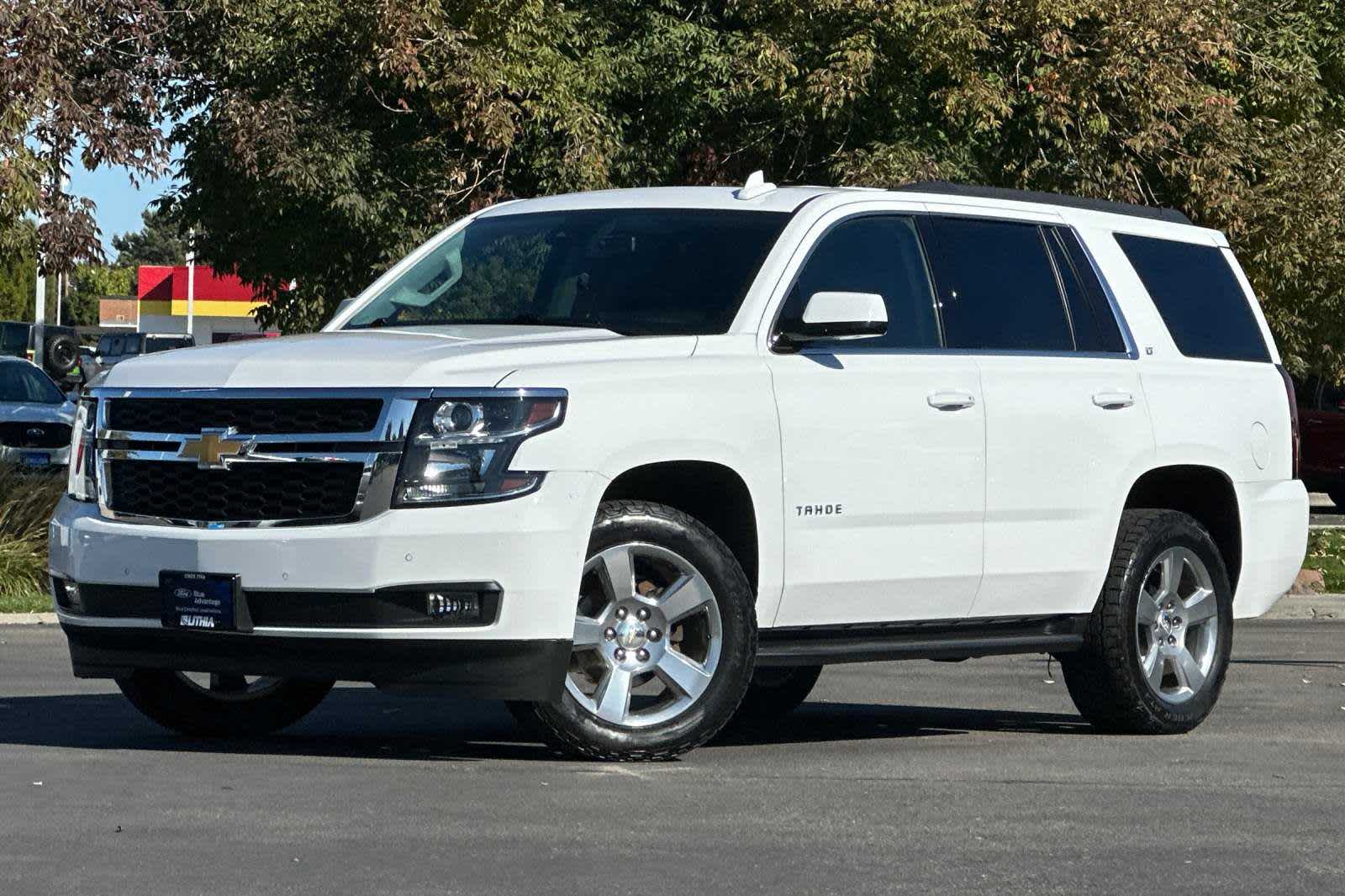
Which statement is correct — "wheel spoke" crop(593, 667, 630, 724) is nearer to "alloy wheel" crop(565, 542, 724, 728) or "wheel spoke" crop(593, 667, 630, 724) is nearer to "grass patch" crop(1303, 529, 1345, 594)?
"alloy wheel" crop(565, 542, 724, 728)

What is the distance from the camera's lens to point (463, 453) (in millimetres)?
7914

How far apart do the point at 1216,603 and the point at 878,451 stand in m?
2.17

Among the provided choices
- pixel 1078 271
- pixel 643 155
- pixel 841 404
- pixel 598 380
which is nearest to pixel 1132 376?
pixel 1078 271

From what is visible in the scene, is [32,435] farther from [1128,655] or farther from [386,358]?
[386,358]

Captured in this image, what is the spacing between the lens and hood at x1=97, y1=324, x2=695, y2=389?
8.02 m

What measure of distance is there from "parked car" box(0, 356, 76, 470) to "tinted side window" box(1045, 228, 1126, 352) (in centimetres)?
1837

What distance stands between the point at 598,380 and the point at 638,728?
1.16 meters

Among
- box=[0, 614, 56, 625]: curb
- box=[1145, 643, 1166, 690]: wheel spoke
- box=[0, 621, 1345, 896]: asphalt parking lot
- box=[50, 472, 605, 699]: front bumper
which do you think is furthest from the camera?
box=[0, 614, 56, 625]: curb

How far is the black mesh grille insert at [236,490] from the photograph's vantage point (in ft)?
26.3

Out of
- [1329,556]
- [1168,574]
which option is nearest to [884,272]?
[1168,574]

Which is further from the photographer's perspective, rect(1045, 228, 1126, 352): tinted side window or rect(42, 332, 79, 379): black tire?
rect(42, 332, 79, 379): black tire

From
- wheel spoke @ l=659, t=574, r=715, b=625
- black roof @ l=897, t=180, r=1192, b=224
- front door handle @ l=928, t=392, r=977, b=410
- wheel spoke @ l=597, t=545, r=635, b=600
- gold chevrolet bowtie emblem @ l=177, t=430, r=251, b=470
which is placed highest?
black roof @ l=897, t=180, r=1192, b=224

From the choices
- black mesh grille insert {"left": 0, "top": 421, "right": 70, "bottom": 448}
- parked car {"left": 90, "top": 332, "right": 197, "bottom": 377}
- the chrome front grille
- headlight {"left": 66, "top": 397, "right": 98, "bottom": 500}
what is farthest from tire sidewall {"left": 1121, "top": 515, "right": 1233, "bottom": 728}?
parked car {"left": 90, "top": 332, "right": 197, "bottom": 377}

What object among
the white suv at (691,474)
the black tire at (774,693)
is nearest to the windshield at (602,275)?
the white suv at (691,474)
